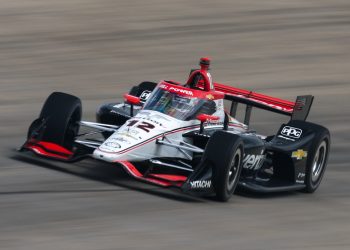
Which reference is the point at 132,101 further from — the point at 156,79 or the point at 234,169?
the point at 156,79

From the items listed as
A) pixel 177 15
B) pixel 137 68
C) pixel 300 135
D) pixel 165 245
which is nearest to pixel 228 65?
pixel 137 68

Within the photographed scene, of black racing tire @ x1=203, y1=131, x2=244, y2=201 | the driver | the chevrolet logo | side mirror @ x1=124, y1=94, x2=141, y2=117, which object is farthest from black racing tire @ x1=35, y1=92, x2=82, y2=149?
the chevrolet logo

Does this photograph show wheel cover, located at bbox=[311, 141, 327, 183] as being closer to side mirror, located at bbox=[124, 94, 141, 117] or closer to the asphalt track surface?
the asphalt track surface

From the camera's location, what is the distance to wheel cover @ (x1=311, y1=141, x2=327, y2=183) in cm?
1342

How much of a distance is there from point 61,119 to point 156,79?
26.7 feet

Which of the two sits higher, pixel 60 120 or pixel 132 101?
pixel 132 101

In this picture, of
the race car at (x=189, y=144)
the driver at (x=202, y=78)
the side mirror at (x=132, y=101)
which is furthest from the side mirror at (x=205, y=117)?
the side mirror at (x=132, y=101)

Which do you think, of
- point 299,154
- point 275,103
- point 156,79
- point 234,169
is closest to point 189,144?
point 234,169

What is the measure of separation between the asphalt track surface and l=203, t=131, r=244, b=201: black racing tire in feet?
0.80

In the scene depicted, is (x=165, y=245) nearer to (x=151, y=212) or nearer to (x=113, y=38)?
(x=151, y=212)

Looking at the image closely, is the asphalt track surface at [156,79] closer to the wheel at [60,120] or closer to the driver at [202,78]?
the wheel at [60,120]

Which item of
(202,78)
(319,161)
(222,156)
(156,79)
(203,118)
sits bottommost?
(319,161)

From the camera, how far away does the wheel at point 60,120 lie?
12.9 m

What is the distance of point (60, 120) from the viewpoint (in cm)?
1297
